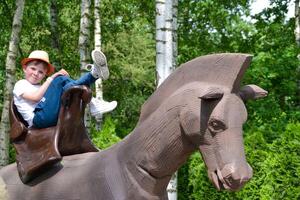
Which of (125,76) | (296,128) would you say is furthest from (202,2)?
(125,76)

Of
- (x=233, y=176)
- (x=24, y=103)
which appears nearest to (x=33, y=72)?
(x=24, y=103)

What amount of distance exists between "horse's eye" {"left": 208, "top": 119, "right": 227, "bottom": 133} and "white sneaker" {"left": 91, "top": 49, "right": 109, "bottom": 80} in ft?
2.88

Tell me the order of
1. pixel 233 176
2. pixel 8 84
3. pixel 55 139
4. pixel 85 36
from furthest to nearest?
pixel 85 36, pixel 8 84, pixel 55 139, pixel 233 176

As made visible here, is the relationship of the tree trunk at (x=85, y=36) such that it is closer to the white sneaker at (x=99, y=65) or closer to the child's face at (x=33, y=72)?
the child's face at (x=33, y=72)

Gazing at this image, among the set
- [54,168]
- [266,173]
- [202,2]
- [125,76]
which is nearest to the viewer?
[54,168]

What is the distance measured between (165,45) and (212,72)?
3.32m

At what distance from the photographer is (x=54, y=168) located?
3199 mm

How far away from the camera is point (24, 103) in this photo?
3463 millimetres

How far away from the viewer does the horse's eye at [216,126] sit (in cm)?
233

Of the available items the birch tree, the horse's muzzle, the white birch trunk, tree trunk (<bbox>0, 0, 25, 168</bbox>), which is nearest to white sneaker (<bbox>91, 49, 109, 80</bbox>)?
the horse's muzzle

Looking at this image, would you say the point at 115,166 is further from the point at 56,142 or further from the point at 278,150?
the point at 278,150

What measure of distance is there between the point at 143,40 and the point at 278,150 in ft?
46.3

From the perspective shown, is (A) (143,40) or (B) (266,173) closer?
(B) (266,173)

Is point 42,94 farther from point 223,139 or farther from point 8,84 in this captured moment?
point 8,84
